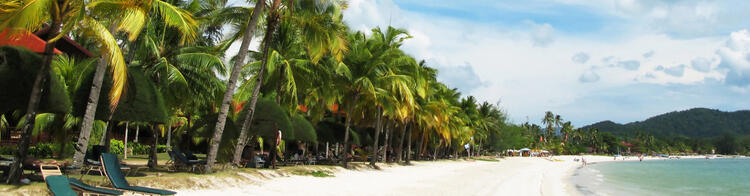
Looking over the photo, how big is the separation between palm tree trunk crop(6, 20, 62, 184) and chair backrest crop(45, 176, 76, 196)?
199 centimetres

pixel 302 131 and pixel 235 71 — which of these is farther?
pixel 302 131

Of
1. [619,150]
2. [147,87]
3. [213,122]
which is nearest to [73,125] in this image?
[213,122]

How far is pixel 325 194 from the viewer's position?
11.6 meters

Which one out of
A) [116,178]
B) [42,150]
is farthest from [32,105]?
[42,150]

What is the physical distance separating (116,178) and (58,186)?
1.83 meters

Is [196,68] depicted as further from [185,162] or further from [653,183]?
[653,183]

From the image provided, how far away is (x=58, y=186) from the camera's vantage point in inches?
259

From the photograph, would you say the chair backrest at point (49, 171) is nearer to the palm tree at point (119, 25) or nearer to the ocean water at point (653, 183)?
the palm tree at point (119, 25)

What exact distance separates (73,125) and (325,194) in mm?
12553

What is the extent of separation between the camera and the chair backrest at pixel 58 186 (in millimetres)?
6445

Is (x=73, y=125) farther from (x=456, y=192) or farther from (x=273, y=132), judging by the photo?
(x=456, y=192)

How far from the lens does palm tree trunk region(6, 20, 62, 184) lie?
8016mm

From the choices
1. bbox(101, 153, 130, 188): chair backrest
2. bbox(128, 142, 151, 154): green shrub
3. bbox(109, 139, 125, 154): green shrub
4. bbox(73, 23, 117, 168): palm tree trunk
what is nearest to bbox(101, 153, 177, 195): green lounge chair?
bbox(101, 153, 130, 188): chair backrest

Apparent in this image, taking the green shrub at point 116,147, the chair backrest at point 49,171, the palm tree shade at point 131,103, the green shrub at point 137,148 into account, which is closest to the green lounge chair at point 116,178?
the chair backrest at point 49,171
